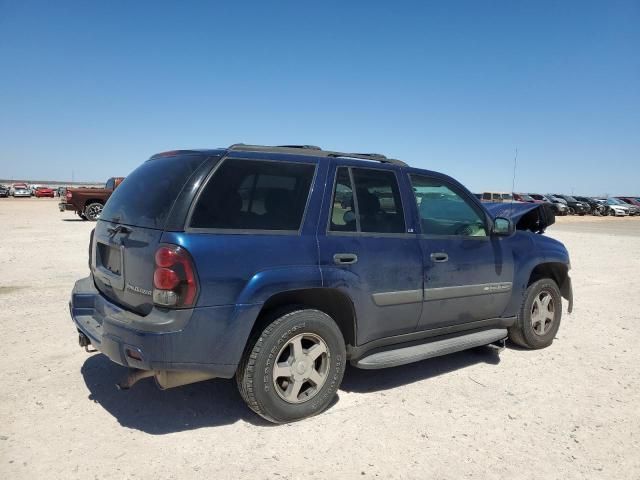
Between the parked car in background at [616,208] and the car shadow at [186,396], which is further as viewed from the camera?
the parked car in background at [616,208]

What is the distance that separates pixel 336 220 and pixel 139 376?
1656 millimetres

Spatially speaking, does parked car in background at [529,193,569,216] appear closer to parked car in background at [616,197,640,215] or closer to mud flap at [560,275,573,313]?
parked car in background at [616,197,640,215]

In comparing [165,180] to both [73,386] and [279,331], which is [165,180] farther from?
[73,386]

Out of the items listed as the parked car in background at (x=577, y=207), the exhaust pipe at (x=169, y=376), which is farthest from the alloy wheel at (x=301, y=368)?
the parked car in background at (x=577, y=207)

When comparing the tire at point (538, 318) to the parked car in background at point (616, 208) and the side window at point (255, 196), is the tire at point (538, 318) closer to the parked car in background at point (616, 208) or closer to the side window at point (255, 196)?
the side window at point (255, 196)

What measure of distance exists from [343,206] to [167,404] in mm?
1950

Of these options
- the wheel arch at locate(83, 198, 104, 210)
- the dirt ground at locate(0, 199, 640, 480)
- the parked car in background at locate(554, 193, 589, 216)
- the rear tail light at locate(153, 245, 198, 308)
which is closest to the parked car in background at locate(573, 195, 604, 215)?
the parked car in background at locate(554, 193, 589, 216)

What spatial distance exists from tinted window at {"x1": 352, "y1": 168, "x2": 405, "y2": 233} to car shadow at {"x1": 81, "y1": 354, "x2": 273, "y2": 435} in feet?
5.34

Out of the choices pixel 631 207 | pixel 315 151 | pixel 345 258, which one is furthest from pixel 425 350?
pixel 631 207

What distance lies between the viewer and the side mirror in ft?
14.3

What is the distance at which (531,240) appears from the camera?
190 inches

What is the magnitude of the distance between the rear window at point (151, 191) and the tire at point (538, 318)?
354cm

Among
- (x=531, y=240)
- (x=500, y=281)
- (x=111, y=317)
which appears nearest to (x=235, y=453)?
(x=111, y=317)

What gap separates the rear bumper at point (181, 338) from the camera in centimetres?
277
